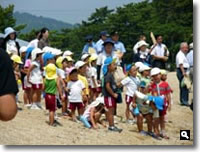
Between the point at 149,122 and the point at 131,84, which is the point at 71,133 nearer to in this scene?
the point at 149,122

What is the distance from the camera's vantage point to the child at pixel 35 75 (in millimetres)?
5820

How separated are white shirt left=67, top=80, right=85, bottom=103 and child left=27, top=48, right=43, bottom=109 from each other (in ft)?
1.43

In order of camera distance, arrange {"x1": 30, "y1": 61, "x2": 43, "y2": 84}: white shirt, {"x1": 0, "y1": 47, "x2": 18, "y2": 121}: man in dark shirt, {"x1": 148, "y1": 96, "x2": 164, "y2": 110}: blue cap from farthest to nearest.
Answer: {"x1": 30, "y1": 61, "x2": 43, "y2": 84}: white shirt → {"x1": 148, "y1": 96, "x2": 164, "y2": 110}: blue cap → {"x1": 0, "y1": 47, "x2": 18, "y2": 121}: man in dark shirt

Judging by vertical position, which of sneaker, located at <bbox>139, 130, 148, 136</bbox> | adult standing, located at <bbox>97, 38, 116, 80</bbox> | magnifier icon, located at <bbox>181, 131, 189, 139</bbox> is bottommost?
sneaker, located at <bbox>139, 130, 148, 136</bbox>

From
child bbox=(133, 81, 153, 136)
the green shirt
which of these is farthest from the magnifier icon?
the green shirt

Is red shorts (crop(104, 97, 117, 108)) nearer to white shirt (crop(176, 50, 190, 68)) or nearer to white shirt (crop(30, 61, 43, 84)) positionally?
white shirt (crop(30, 61, 43, 84))

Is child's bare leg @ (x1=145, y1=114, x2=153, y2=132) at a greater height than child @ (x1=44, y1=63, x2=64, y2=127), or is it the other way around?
child @ (x1=44, y1=63, x2=64, y2=127)

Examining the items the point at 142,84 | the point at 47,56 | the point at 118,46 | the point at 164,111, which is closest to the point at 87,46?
the point at 118,46

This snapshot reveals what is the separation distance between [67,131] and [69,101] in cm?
64

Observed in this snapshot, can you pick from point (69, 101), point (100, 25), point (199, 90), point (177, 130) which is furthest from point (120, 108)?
point (100, 25)

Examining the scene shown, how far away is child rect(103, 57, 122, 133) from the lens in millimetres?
5277

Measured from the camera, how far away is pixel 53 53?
19.5 ft

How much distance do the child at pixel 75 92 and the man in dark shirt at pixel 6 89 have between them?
3.54 meters

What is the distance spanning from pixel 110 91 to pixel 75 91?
1.73 ft
